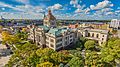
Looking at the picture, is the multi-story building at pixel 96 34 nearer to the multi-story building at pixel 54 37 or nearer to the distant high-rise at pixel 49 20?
the multi-story building at pixel 54 37

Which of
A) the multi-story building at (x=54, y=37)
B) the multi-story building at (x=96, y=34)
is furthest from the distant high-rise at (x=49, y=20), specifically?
the multi-story building at (x=96, y=34)

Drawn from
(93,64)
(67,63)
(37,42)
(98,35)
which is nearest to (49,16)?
(37,42)

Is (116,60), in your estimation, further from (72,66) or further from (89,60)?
(72,66)

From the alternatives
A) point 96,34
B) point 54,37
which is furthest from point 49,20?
point 96,34

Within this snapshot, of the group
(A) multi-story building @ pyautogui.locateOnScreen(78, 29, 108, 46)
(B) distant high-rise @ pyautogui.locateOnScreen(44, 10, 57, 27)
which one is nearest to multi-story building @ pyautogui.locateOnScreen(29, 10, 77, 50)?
(A) multi-story building @ pyautogui.locateOnScreen(78, 29, 108, 46)

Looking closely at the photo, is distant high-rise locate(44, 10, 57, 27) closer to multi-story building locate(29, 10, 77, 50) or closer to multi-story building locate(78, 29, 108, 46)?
multi-story building locate(29, 10, 77, 50)

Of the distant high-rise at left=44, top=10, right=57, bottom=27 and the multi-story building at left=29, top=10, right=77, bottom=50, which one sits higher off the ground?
the distant high-rise at left=44, top=10, right=57, bottom=27

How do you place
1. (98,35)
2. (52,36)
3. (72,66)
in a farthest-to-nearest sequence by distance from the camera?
1. (98,35)
2. (52,36)
3. (72,66)

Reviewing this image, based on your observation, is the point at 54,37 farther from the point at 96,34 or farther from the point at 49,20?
the point at 96,34
